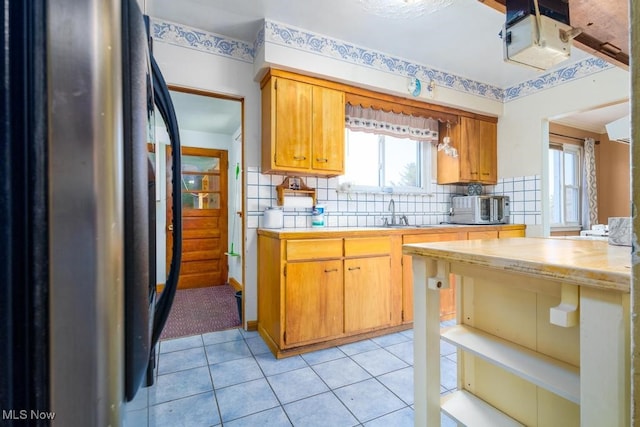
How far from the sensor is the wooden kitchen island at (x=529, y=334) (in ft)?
2.15

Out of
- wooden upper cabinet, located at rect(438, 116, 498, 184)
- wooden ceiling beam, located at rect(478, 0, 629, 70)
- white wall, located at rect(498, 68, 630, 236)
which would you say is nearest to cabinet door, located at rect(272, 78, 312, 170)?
wooden ceiling beam, located at rect(478, 0, 629, 70)

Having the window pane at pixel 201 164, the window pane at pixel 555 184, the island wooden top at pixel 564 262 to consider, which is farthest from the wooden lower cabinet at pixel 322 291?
the window pane at pixel 555 184

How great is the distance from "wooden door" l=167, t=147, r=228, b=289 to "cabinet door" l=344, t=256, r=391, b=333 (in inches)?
108

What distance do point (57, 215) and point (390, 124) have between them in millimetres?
3088

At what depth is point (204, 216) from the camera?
4395 millimetres

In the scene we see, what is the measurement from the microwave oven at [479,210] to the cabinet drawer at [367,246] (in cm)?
143

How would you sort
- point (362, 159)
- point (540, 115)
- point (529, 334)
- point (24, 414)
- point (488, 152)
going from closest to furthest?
point (24, 414), point (529, 334), point (362, 159), point (540, 115), point (488, 152)

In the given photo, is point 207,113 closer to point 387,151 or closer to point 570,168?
point 387,151

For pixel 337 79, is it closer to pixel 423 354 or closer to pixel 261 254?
pixel 261 254

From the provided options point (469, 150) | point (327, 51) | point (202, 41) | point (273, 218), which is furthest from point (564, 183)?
point (202, 41)

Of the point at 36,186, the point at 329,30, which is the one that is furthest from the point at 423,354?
the point at 329,30

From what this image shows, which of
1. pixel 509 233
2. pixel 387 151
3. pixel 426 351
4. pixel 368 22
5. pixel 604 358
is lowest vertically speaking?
pixel 426 351

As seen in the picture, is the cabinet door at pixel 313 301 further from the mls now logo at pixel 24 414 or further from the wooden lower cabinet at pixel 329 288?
the mls now logo at pixel 24 414

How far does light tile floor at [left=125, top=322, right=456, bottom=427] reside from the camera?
1487 mm
